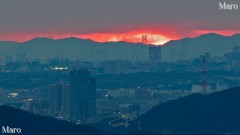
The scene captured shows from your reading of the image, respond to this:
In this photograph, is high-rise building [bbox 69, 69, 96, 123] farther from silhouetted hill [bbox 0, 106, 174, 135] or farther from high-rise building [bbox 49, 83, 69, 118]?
silhouetted hill [bbox 0, 106, 174, 135]

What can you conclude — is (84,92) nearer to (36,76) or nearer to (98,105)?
(98,105)

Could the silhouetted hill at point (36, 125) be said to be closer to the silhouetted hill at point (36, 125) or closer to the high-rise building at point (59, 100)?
the silhouetted hill at point (36, 125)

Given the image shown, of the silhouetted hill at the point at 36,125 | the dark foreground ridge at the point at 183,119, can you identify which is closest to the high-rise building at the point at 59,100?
the dark foreground ridge at the point at 183,119

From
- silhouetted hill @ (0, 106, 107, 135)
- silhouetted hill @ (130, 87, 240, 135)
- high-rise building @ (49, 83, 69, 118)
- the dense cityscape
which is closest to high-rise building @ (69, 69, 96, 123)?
the dense cityscape

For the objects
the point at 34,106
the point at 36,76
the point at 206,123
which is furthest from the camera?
the point at 36,76

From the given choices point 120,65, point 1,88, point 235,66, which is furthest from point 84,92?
point 120,65

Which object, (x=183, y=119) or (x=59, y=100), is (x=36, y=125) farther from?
(x=59, y=100)
